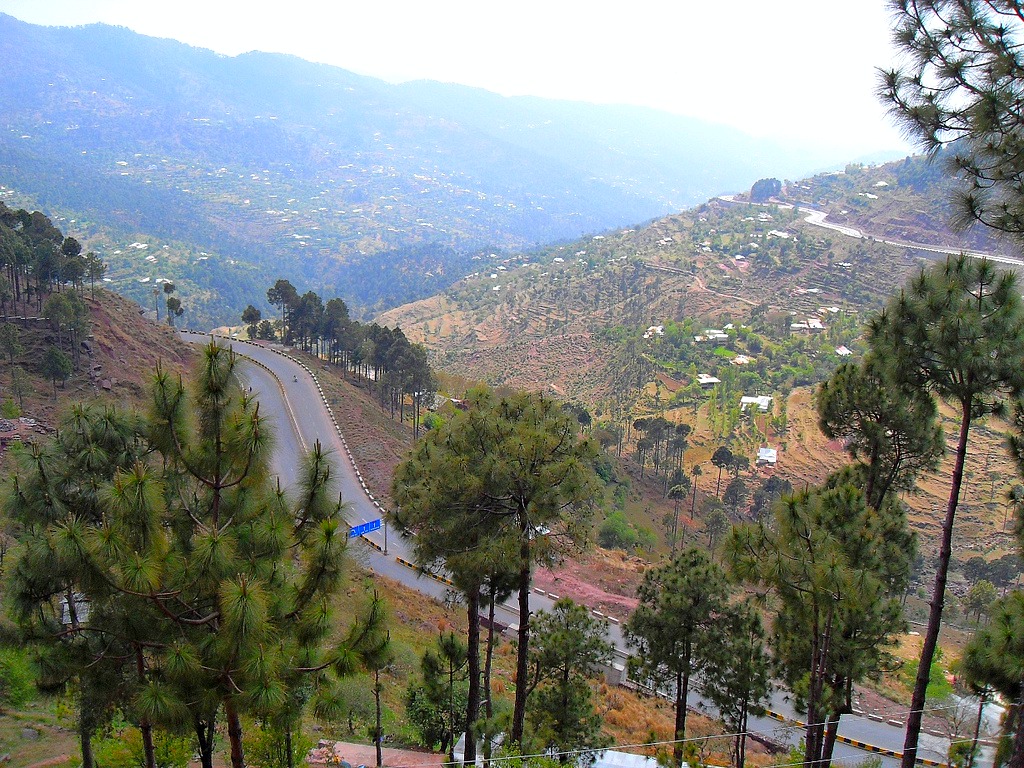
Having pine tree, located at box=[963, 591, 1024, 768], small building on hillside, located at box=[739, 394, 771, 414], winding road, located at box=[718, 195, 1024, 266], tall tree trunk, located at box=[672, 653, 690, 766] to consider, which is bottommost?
small building on hillside, located at box=[739, 394, 771, 414]

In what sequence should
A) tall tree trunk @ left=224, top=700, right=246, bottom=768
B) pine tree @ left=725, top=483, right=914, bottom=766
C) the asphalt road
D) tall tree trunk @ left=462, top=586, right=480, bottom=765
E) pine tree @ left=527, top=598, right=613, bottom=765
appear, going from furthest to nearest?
the asphalt road < pine tree @ left=527, top=598, right=613, bottom=765 < tall tree trunk @ left=462, top=586, right=480, bottom=765 < pine tree @ left=725, top=483, right=914, bottom=766 < tall tree trunk @ left=224, top=700, right=246, bottom=768

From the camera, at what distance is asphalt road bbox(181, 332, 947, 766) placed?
18375 mm

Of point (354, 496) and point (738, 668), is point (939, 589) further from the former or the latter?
point (354, 496)

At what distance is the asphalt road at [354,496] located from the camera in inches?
723

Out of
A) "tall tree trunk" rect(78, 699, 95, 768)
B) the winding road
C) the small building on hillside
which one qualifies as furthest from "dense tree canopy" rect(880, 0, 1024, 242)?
the winding road

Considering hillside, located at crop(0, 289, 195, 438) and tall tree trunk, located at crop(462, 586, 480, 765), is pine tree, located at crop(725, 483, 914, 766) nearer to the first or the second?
tall tree trunk, located at crop(462, 586, 480, 765)

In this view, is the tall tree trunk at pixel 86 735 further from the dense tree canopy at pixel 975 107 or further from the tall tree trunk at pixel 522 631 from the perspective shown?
the dense tree canopy at pixel 975 107

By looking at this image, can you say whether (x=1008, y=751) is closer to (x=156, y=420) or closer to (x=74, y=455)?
(x=156, y=420)

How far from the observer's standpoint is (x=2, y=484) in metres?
8.35

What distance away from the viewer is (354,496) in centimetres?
3231

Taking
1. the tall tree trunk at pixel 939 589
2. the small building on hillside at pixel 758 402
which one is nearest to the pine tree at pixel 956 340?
the tall tree trunk at pixel 939 589

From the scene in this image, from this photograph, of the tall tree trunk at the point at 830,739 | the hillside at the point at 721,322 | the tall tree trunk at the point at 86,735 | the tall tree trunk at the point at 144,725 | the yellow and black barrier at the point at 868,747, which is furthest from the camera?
the hillside at the point at 721,322

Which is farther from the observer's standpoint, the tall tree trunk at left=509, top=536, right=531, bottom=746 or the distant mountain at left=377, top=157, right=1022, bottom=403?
the distant mountain at left=377, top=157, right=1022, bottom=403

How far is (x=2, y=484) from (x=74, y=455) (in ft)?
Result: 3.75
